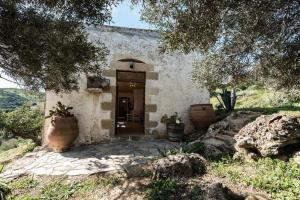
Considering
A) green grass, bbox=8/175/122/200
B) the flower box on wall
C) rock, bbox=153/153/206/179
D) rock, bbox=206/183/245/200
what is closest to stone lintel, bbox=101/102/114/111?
the flower box on wall

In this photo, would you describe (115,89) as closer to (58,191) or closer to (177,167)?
(58,191)

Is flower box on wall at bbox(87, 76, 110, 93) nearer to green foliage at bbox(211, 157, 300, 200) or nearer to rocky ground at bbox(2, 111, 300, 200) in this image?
rocky ground at bbox(2, 111, 300, 200)

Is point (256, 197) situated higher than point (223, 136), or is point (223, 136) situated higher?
point (223, 136)

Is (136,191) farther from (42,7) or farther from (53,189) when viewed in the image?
(42,7)

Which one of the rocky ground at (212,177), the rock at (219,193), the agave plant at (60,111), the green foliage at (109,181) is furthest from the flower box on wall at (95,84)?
the rock at (219,193)

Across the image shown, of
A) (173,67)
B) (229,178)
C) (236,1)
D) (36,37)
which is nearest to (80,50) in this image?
(36,37)

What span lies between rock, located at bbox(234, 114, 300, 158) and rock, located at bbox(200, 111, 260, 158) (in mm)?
611

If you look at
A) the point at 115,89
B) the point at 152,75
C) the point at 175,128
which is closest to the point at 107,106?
the point at 115,89

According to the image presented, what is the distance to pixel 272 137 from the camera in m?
5.72

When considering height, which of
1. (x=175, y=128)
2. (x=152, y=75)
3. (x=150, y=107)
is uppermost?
(x=152, y=75)

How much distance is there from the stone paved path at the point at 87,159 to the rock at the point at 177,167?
112 cm

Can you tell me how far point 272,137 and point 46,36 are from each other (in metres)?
4.67

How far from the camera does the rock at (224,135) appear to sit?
22.2 feet

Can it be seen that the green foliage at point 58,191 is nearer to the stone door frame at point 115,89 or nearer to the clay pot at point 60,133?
the clay pot at point 60,133
